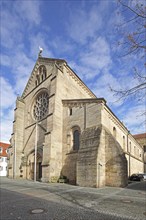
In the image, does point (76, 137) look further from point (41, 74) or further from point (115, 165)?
point (41, 74)

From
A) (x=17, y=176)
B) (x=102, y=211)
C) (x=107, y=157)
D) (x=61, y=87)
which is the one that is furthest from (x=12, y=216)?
(x=17, y=176)

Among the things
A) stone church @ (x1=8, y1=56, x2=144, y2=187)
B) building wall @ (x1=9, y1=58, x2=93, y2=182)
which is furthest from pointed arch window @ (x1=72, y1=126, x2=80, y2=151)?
building wall @ (x1=9, y1=58, x2=93, y2=182)

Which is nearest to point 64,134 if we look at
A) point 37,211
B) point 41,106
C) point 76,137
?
point 76,137

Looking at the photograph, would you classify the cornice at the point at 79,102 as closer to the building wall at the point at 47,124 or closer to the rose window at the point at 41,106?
the building wall at the point at 47,124

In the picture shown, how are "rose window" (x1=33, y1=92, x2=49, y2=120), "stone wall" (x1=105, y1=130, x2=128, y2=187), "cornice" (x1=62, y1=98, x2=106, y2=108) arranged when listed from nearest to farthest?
"stone wall" (x1=105, y1=130, x2=128, y2=187) → "cornice" (x1=62, y1=98, x2=106, y2=108) → "rose window" (x1=33, y1=92, x2=49, y2=120)

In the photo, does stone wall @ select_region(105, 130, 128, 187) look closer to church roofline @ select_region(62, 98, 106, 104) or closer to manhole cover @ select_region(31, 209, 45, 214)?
church roofline @ select_region(62, 98, 106, 104)

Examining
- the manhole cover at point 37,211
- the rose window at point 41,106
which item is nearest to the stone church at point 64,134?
the rose window at point 41,106

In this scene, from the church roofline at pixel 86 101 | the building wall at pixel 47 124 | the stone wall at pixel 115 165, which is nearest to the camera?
the stone wall at pixel 115 165

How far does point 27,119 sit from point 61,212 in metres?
24.6

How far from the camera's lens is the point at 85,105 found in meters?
23.3

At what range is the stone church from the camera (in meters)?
19.0

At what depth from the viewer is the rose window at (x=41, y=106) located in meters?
28.6

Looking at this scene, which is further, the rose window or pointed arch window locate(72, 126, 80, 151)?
the rose window

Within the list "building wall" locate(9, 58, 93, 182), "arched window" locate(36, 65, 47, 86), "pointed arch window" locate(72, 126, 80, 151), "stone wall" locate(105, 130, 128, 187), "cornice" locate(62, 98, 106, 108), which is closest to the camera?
"stone wall" locate(105, 130, 128, 187)
